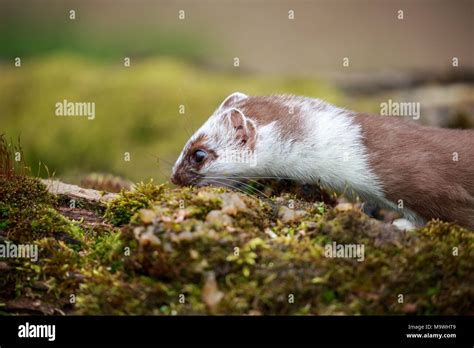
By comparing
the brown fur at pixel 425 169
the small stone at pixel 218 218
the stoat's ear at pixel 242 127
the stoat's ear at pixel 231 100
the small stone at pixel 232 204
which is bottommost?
the small stone at pixel 218 218

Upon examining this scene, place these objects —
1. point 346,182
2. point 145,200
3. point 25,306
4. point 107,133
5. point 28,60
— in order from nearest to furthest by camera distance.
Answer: point 25,306 < point 145,200 < point 346,182 < point 107,133 < point 28,60

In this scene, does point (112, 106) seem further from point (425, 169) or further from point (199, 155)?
point (425, 169)

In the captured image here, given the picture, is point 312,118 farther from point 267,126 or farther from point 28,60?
point 28,60

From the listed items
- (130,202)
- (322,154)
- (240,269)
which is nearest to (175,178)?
(130,202)

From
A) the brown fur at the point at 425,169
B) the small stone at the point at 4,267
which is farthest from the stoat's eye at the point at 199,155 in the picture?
the small stone at the point at 4,267

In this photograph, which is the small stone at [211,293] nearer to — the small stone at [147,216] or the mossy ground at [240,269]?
the mossy ground at [240,269]

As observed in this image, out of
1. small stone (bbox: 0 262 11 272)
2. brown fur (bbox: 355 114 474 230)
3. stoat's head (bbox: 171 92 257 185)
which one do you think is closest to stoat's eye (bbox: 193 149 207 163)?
stoat's head (bbox: 171 92 257 185)
